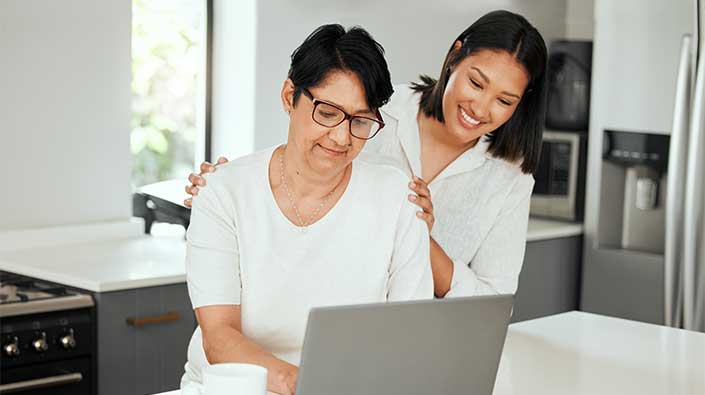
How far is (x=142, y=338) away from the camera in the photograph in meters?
2.98

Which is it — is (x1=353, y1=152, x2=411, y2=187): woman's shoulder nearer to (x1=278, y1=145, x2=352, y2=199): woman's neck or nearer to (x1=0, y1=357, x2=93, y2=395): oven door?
(x1=278, y1=145, x2=352, y2=199): woman's neck

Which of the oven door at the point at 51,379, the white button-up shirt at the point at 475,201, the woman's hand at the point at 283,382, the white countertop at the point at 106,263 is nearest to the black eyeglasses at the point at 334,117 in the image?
the woman's hand at the point at 283,382

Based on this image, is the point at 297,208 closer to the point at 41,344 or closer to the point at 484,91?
the point at 484,91

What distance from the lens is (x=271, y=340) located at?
2.02 metres

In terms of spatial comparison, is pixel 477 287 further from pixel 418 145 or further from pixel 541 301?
pixel 541 301

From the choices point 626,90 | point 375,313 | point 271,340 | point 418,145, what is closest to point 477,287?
point 418,145

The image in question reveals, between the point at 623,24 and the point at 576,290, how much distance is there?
1073 mm

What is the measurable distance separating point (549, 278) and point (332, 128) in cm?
251

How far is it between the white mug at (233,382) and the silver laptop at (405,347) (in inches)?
3.0

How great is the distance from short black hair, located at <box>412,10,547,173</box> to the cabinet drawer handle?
3.25 feet

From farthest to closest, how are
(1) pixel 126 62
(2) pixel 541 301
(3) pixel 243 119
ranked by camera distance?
(2) pixel 541 301 < (3) pixel 243 119 < (1) pixel 126 62

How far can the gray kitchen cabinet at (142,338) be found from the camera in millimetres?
2902

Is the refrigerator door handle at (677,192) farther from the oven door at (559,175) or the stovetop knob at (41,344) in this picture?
the stovetop knob at (41,344)

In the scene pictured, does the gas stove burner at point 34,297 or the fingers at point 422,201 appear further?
the gas stove burner at point 34,297
